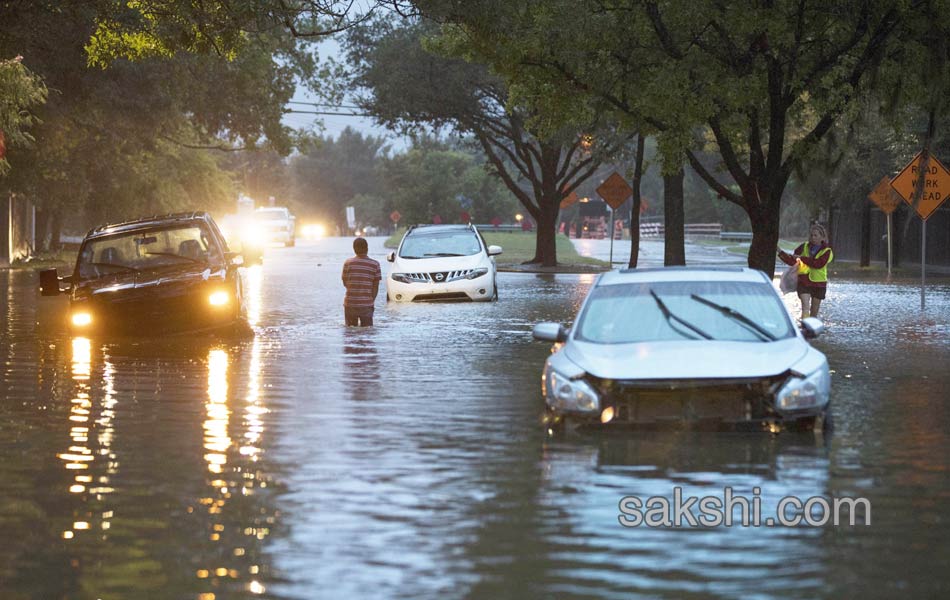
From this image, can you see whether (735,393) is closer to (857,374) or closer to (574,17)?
(857,374)

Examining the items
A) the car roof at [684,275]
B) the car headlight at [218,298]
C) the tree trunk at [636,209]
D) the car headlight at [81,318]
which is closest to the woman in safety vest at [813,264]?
the car headlight at [218,298]

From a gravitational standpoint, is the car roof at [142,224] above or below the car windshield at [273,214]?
below

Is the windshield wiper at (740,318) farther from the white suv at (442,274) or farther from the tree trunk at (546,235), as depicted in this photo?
the tree trunk at (546,235)

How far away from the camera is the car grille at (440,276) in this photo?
3045 centimetres

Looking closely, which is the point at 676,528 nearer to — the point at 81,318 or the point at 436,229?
the point at 81,318

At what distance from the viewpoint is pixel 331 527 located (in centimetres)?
836

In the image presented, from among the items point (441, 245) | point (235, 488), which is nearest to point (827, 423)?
point (235, 488)

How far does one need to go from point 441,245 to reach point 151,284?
11960mm

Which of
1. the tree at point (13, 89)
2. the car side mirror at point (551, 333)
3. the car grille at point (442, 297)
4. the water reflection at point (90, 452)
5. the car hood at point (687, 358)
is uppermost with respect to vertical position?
the tree at point (13, 89)

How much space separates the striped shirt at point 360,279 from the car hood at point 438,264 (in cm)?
762

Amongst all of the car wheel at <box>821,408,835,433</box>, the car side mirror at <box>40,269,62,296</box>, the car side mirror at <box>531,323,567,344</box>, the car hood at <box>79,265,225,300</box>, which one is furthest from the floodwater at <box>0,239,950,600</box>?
the car hood at <box>79,265,225,300</box>

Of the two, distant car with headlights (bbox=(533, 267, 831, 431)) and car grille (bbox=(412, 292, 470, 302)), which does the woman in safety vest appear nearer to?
car grille (bbox=(412, 292, 470, 302))

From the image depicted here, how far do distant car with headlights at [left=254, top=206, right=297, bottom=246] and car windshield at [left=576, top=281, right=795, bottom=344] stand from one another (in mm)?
71617

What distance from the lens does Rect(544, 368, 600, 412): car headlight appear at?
1123 centimetres
